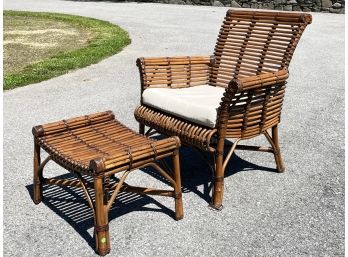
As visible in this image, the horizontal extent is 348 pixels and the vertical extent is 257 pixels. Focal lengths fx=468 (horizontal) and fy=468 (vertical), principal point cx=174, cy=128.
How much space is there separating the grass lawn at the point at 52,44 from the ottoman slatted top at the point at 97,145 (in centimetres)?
329

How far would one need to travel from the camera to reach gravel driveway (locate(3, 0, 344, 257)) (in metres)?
2.67

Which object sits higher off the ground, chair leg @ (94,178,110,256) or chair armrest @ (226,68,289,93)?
chair armrest @ (226,68,289,93)

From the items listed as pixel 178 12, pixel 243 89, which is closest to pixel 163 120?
pixel 243 89

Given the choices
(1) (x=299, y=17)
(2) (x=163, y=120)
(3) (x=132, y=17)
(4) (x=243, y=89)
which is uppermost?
(1) (x=299, y=17)

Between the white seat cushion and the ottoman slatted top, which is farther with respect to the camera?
the white seat cushion

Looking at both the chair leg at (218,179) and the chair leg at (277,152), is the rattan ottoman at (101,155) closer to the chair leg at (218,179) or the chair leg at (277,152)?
the chair leg at (218,179)

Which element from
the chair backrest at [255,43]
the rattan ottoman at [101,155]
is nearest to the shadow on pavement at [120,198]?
the rattan ottoman at [101,155]

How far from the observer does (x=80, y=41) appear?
9.04 meters

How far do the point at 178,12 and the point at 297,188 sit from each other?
36.2 ft

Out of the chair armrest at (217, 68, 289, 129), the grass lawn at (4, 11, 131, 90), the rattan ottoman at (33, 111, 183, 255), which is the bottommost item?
the grass lawn at (4, 11, 131, 90)

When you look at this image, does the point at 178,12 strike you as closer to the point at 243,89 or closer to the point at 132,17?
the point at 132,17

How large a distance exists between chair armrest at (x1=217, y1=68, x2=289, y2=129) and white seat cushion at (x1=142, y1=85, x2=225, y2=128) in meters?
0.07

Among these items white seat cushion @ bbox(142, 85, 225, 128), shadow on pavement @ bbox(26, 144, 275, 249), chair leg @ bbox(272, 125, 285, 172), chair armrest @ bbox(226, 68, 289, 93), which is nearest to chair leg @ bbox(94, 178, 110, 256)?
shadow on pavement @ bbox(26, 144, 275, 249)

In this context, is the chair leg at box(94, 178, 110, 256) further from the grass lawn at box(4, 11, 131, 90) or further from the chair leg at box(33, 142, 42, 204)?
the grass lawn at box(4, 11, 131, 90)
